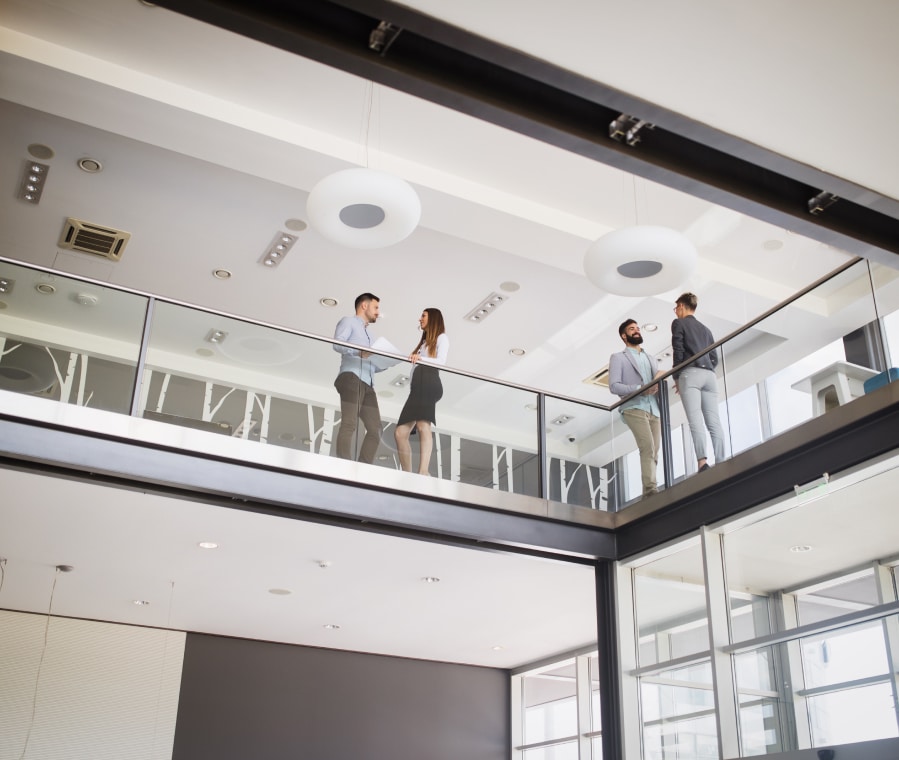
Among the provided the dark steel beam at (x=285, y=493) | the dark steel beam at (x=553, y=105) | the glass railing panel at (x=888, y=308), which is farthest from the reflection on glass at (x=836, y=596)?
the dark steel beam at (x=553, y=105)

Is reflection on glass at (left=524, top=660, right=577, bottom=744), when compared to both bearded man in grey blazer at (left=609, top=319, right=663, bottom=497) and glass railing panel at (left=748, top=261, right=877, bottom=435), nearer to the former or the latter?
bearded man in grey blazer at (left=609, top=319, right=663, bottom=497)

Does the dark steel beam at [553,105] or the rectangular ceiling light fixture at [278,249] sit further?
the rectangular ceiling light fixture at [278,249]

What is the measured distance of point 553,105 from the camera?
7.04ft

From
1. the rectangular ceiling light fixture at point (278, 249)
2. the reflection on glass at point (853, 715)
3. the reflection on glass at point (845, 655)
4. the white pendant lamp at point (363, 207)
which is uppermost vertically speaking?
the rectangular ceiling light fixture at point (278, 249)

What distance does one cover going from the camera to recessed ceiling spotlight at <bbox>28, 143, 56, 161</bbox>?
7520mm

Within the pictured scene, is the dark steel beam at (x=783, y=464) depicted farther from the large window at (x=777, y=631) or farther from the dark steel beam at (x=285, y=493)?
the dark steel beam at (x=285, y=493)

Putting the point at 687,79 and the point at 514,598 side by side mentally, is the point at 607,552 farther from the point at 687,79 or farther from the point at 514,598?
the point at 687,79

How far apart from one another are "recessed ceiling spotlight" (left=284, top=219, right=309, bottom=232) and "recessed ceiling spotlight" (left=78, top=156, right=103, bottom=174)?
163 cm

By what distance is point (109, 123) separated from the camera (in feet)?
22.4

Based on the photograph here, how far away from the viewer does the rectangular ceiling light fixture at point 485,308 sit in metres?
9.52

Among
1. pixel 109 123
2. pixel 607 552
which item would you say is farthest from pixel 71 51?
pixel 607 552

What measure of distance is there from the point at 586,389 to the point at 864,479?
542 centimetres

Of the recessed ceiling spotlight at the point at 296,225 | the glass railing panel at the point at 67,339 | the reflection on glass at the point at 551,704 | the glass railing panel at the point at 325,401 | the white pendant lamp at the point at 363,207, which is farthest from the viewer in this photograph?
the reflection on glass at the point at 551,704

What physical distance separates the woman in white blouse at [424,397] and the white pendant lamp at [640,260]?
159 cm
